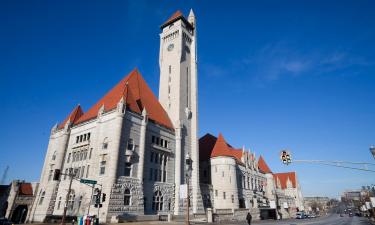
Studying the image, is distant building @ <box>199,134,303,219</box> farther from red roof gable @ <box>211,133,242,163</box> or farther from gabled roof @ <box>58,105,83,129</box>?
gabled roof @ <box>58,105,83,129</box>

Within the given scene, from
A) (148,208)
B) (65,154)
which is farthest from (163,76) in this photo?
(148,208)

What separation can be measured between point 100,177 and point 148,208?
8546mm

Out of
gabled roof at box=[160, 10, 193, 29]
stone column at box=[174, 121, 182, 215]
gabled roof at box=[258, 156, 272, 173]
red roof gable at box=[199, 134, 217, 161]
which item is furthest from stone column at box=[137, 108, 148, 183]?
gabled roof at box=[258, 156, 272, 173]

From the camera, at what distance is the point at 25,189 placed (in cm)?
5547

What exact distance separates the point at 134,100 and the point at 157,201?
1612cm

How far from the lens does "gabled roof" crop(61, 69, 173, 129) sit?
129ft

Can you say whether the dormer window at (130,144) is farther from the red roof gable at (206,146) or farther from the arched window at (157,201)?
the red roof gable at (206,146)

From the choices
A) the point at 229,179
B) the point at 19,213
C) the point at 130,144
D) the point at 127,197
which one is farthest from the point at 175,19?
the point at 19,213

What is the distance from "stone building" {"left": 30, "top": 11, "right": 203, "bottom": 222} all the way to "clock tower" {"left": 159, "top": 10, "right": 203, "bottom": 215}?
0.19 m

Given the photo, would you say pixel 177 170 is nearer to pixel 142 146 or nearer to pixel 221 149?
pixel 142 146

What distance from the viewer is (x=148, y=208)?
3672 centimetres

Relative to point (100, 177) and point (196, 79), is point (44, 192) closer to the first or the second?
point (100, 177)

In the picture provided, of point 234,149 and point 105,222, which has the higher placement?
point 234,149

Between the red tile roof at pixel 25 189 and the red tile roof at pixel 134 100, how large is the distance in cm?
2505
